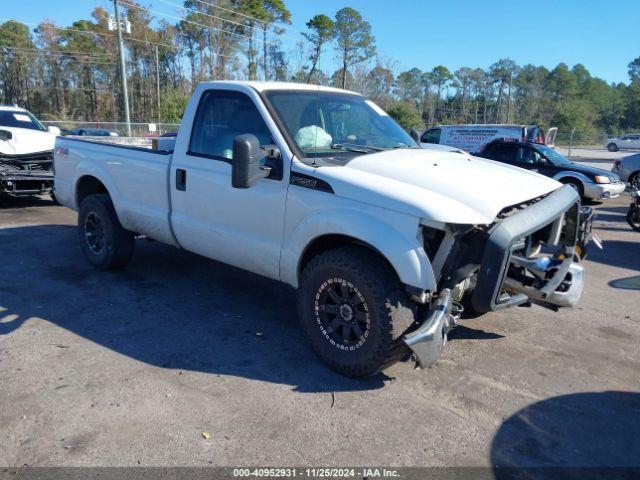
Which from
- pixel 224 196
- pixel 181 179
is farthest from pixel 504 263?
pixel 181 179

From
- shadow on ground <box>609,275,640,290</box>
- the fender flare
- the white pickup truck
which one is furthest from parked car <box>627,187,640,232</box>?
the fender flare

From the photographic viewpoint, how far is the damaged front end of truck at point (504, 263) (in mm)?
3283

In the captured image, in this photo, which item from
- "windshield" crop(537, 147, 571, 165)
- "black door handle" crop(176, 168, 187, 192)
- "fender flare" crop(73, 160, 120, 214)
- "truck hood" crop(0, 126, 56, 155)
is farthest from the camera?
"windshield" crop(537, 147, 571, 165)

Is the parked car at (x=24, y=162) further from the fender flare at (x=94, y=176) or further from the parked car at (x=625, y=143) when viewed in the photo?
the parked car at (x=625, y=143)

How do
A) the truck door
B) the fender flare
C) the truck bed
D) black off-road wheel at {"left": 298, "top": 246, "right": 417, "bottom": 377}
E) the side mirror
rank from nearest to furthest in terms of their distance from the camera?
black off-road wheel at {"left": 298, "top": 246, "right": 417, "bottom": 377} < the side mirror < the truck door < the truck bed < the fender flare

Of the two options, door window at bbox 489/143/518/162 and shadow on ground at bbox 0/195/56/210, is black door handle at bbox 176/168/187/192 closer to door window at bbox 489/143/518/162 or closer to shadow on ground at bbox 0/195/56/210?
shadow on ground at bbox 0/195/56/210

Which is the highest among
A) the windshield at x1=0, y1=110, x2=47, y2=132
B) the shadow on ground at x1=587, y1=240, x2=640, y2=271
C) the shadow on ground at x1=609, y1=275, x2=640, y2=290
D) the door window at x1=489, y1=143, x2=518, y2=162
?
the windshield at x1=0, y1=110, x2=47, y2=132

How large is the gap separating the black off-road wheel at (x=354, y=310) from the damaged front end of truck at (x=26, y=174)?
8112 millimetres

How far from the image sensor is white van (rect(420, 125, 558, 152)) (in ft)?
66.7

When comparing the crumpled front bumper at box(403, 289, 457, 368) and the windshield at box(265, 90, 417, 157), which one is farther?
the windshield at box(265, 90, 417, 157)

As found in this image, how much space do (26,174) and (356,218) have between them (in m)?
8.64

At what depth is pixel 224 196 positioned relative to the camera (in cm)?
451

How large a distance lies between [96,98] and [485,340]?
7244 centimetres

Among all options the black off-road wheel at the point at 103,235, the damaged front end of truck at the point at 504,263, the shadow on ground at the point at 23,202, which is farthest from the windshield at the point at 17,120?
the damaged front end of truck at the point at 504,263
